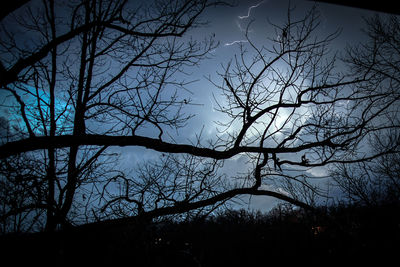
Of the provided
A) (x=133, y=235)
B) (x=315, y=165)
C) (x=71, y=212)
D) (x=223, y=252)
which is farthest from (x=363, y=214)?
(x=71, y=212)

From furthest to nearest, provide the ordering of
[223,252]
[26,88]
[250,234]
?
[26,88] < [250,234] < [223,252]

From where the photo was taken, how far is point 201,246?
2691 mm

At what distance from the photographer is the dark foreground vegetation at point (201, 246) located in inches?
86.0

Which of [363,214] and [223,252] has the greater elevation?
[363,214]

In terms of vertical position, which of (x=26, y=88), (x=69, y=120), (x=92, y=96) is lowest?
(x=69, y=120)

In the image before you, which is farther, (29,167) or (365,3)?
(29,167)

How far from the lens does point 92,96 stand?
5.91 metres

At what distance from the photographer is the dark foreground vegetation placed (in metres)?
2.19

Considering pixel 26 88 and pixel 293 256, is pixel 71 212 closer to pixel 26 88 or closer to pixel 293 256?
pixel 26 88

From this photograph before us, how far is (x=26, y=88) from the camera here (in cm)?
484

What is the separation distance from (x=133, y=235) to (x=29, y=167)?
10.9 feet

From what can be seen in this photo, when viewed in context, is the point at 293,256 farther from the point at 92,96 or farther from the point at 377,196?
the point at 377,196

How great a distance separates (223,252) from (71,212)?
12.0ft

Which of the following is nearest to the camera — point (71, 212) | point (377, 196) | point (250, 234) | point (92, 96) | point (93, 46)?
point (250, 234)
